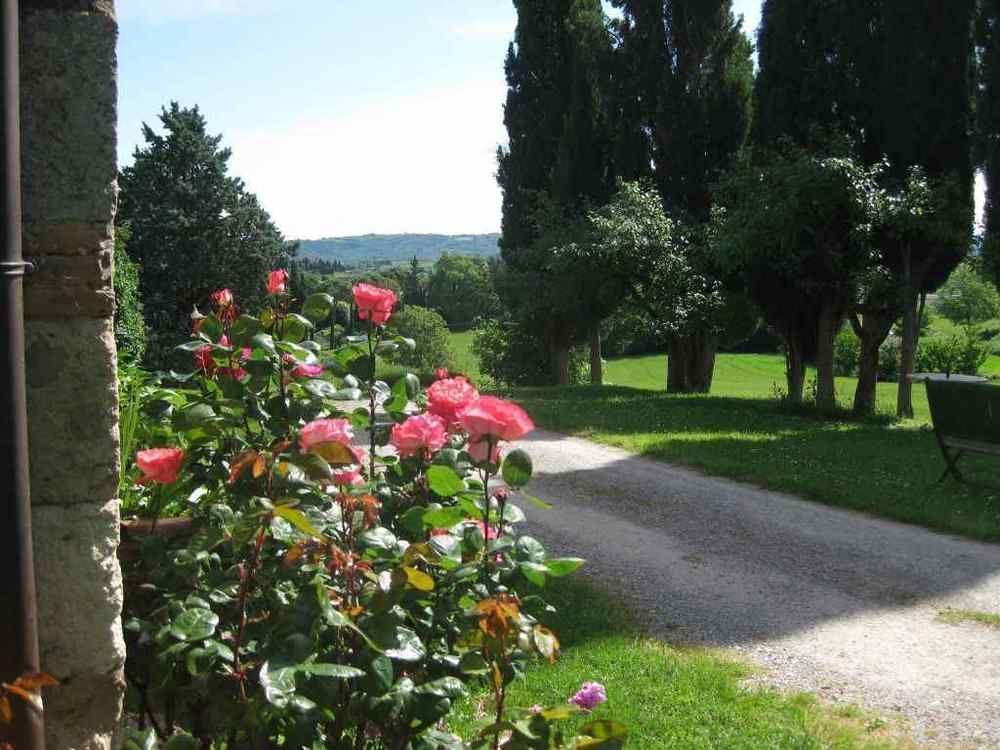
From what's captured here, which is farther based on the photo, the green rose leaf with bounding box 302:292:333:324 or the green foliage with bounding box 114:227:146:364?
the green foliage with bounding box 114:227:146:364

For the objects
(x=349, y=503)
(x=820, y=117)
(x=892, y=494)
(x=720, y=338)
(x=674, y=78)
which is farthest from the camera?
(x=720, y=338)

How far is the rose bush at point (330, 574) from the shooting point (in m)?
1.72

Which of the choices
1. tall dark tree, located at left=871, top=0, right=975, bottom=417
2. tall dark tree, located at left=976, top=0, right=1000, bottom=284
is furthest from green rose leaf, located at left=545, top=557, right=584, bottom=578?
tall dark tree, located at left=871, top=0, right=975, bottom=417

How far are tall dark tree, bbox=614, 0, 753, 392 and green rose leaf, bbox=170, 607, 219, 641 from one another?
15918 mm

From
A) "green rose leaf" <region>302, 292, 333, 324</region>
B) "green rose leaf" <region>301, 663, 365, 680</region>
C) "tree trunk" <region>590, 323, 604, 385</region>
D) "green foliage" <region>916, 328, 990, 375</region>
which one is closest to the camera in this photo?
"green rose leaf" <region>301, 663, 365, 680</region>

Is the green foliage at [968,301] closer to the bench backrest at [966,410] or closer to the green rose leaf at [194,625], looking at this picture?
the bench backrest at [966,410]

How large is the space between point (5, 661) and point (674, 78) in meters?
17.7

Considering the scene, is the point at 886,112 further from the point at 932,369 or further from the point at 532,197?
the point at 932,369

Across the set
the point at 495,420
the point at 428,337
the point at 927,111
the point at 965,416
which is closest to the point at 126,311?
the point at 965,416

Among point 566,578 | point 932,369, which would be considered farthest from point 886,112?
point 932,369

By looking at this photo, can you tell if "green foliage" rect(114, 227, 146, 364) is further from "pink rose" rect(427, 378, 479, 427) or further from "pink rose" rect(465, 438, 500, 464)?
"pink rose" rect(465, 438, 500, 464)

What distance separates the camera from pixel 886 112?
540 inches

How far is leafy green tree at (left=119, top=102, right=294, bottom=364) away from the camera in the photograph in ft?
67.1

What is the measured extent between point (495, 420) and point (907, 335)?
1332 cm
